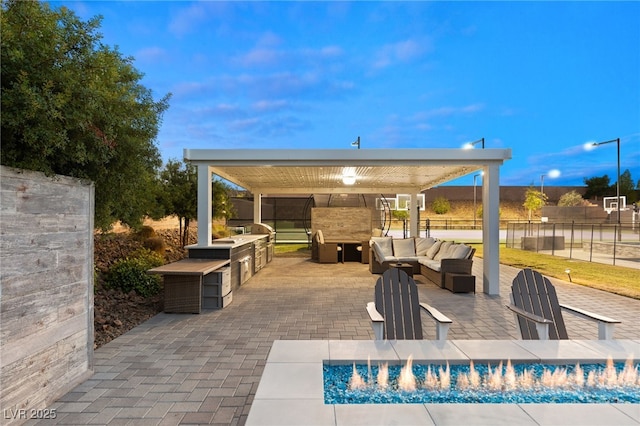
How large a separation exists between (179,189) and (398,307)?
8066 millimetres

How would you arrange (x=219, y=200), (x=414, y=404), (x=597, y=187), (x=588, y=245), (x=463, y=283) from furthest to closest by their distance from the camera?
1. (x=597, y=187)
2. (x=588, y=245)
3. (x=219, y=200)
4. (x=463, y=283)
5. (x=414, y=404)

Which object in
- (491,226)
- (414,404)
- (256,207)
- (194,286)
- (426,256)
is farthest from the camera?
(256,207)

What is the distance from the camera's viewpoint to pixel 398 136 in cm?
7000

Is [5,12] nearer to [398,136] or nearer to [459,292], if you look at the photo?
[459,292]

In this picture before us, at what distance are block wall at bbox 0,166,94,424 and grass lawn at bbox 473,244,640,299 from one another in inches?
358

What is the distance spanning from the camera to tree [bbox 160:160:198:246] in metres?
10.3

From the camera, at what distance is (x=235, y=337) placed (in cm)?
476

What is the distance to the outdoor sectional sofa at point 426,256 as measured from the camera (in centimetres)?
805

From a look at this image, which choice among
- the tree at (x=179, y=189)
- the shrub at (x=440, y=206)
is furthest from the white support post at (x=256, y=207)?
the shrub at (x=440, y=206)

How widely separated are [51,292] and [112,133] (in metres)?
1.44

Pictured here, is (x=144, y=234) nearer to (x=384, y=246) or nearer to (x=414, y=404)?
(x=384, y=246)

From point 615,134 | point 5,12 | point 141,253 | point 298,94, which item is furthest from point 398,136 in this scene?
point 5,12

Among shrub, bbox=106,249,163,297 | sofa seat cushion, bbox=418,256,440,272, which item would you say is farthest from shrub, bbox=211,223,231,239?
sofa seat cushion, bbox=418,256,440,272

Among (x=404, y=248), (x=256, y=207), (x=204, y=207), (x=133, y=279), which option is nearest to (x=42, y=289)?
(x=133, y=279)
